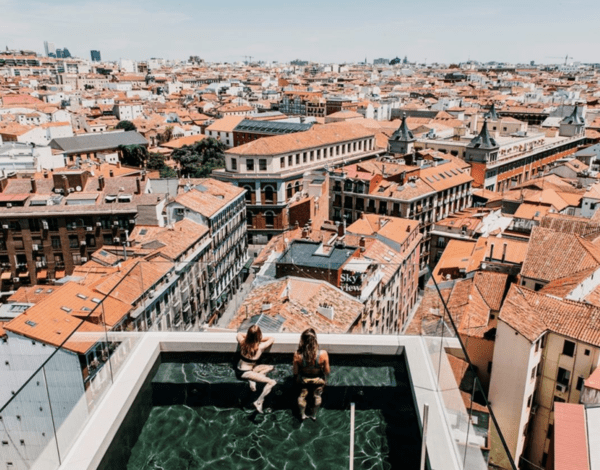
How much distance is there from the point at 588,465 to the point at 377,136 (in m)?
52.9

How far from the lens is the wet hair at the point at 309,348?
21.0 ft

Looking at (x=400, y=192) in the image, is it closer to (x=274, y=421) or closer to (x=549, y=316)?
(x=549, y=316)

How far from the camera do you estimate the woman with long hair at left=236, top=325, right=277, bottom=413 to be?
6695 mm

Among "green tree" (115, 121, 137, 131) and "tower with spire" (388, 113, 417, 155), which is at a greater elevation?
"tower with spire" (388, 113, 417, 155)

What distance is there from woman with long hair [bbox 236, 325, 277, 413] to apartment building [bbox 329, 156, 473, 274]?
104 feet

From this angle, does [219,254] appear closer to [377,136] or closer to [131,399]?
[131,399]

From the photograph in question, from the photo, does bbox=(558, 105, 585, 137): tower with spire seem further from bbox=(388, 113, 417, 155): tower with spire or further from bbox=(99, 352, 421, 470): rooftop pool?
bbox=(99, 352, 421, 470): rooftop pool

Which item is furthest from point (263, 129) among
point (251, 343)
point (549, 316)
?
point (251, 343)

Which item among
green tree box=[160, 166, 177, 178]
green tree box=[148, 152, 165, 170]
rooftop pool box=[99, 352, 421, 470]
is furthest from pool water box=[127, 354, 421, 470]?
green tree box=[148, 152, 165, 170]

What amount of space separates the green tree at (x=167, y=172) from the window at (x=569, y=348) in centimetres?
4939

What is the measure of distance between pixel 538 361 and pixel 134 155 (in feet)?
189

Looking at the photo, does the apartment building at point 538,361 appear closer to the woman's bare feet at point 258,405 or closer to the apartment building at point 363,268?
the apartment building at point 363,268

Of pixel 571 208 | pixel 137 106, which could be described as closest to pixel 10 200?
pixel 571 208

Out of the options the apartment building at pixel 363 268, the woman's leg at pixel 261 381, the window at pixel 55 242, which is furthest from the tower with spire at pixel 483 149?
the woman's leg at pixel 261 381
